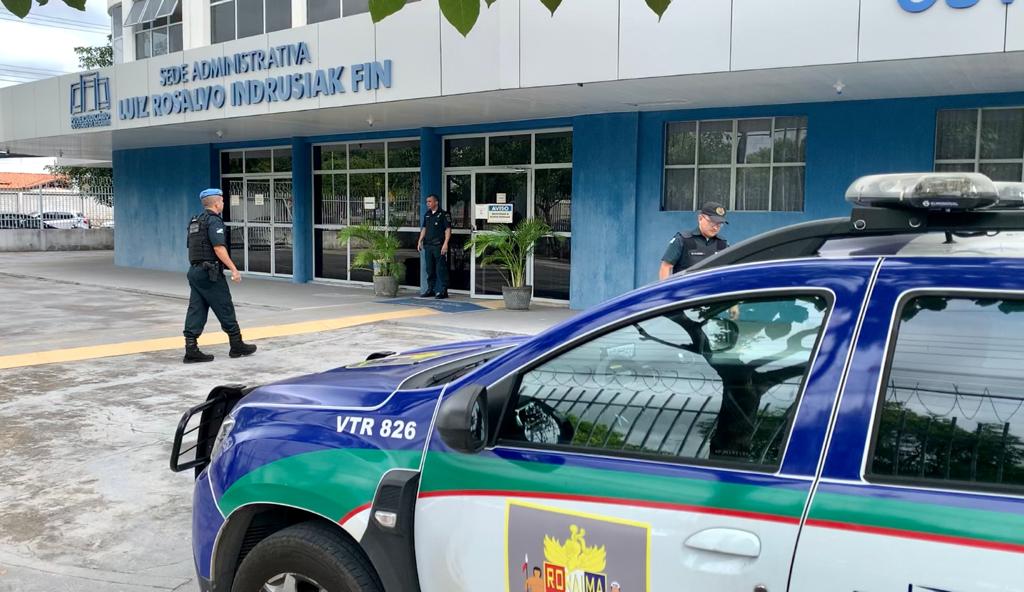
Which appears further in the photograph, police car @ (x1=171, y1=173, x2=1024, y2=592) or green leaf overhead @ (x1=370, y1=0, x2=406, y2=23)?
green leaf overhead @ (x1=370, y1=0, x2=406, y2=23)

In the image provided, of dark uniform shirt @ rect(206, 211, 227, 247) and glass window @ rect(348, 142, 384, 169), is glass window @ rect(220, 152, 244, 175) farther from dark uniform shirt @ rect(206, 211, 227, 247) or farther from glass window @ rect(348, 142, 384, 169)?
dark uniform shirt @ rect(206, 211, 227, 247)

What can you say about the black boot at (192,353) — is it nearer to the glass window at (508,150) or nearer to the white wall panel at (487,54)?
the white wall panel at (487,54)

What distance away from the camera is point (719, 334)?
7.77 ft

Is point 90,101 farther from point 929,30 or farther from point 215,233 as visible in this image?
point 929,30

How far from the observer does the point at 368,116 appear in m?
14.4

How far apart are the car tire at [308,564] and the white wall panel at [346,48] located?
10472 millimetres

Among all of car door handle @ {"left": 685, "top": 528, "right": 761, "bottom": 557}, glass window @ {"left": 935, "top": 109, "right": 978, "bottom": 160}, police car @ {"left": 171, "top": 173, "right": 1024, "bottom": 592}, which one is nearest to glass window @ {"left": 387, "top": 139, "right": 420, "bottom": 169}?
glass window @ {"left": 935, "top": 109, "right": 978, "bottom": 160}

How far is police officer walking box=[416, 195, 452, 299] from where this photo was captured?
14.9 metres

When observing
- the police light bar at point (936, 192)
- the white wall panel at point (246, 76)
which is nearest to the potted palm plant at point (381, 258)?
the white wall panel at point (246, 76)

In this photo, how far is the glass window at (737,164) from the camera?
1175 centimetres

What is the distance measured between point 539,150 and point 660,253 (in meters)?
2.93

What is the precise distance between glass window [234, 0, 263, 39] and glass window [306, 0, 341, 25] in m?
1.47

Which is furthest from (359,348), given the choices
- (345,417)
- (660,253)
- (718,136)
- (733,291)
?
(733,291)

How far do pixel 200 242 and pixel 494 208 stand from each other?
6.41 meters
